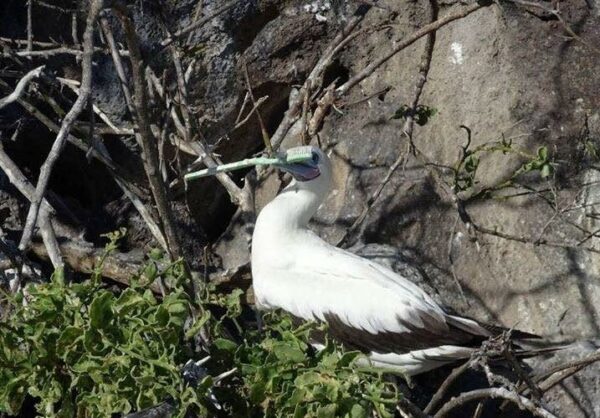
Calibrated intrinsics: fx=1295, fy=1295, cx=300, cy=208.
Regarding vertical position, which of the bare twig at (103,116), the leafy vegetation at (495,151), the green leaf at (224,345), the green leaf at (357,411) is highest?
the green leaf at (357,411)

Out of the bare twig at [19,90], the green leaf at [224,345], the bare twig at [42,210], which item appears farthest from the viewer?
the bare twig at [42,210]

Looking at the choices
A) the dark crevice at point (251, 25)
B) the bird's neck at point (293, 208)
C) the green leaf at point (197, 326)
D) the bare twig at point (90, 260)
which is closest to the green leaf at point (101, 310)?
the green leaf at point (197, 326)

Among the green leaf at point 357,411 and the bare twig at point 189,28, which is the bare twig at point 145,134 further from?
the green leaf at point 357,411

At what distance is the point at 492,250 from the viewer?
520cm

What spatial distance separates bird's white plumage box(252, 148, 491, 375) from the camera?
4.38 meters

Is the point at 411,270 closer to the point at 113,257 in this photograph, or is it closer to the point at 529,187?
the point at 529,187

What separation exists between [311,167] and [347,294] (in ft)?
1.78

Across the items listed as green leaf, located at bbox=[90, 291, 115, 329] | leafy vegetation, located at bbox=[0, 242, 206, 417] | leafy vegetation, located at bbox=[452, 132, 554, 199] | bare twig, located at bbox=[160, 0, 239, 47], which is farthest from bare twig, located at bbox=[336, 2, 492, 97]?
green leaf, located at bbox=[90, 291, 115, 329]

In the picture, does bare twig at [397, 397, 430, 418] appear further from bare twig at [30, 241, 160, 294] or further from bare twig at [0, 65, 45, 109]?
bare twig at [30, 241, 160, 294]

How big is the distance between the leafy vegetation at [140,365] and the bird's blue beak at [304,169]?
159 cm

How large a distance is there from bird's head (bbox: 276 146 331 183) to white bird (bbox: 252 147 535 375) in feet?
0.09

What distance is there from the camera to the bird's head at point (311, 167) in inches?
185

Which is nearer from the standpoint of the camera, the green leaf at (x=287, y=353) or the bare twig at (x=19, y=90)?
the green leaf at (x=287, y=353)

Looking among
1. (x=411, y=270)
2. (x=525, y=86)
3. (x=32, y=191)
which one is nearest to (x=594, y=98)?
(x=525, y=86)
